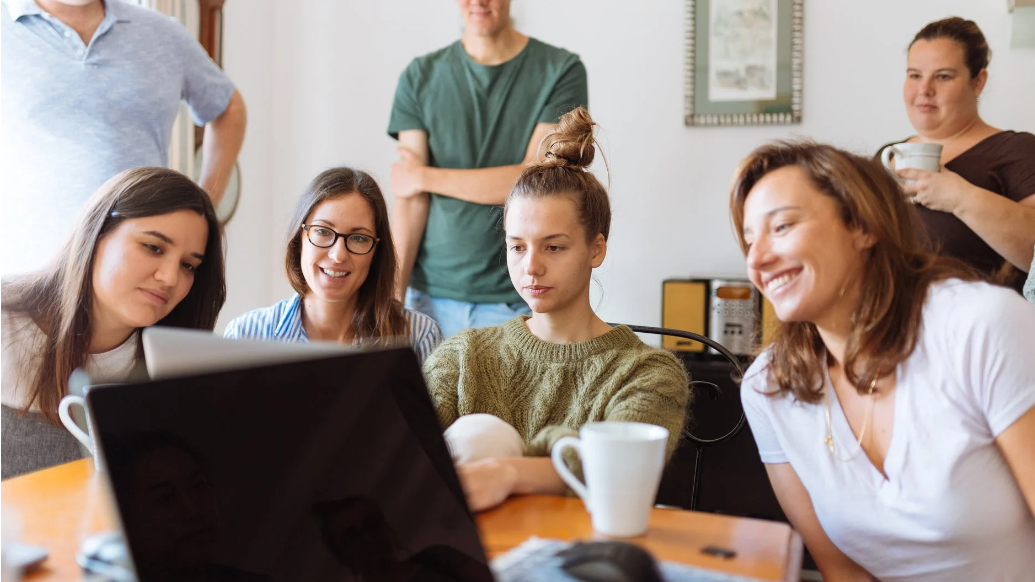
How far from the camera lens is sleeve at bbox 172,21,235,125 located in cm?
220

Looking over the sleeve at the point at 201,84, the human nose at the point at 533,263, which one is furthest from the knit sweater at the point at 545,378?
the sleeve at the point at 201,84

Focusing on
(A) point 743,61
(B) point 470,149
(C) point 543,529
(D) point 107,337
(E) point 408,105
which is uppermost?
(A) point 743,61

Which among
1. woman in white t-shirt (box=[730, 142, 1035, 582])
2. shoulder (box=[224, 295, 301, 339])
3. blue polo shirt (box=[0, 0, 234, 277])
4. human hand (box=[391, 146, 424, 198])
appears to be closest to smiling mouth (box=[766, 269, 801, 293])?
woman in white t-shirt (box=[730, 142, 1035, 582])

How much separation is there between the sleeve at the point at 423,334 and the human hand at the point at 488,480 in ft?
2.88

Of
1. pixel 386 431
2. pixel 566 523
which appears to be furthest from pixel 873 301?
pixel 386 431

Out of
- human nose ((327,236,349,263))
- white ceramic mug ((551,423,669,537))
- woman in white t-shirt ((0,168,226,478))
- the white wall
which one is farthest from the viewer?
the white wall

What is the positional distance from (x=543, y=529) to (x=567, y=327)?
68 centimetres

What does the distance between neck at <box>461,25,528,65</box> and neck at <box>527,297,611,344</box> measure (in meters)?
1.13

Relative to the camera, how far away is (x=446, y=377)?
1.40 m

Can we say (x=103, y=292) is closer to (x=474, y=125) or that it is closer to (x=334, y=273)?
(x=334, y=273)

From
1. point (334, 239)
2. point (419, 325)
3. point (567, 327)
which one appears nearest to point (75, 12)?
point (334, 239)

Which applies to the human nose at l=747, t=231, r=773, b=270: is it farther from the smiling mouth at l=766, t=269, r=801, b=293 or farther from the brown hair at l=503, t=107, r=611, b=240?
the brown hair at l=503, t=107, r=611, b=240

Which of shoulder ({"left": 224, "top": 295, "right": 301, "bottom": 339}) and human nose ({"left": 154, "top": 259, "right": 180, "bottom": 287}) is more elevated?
human nose ({"left": 154, "top": 259, "right": 180, "bottom": 287})

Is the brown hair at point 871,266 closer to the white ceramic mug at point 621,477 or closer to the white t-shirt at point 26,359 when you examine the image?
the white ceramic mug at point 621,477
